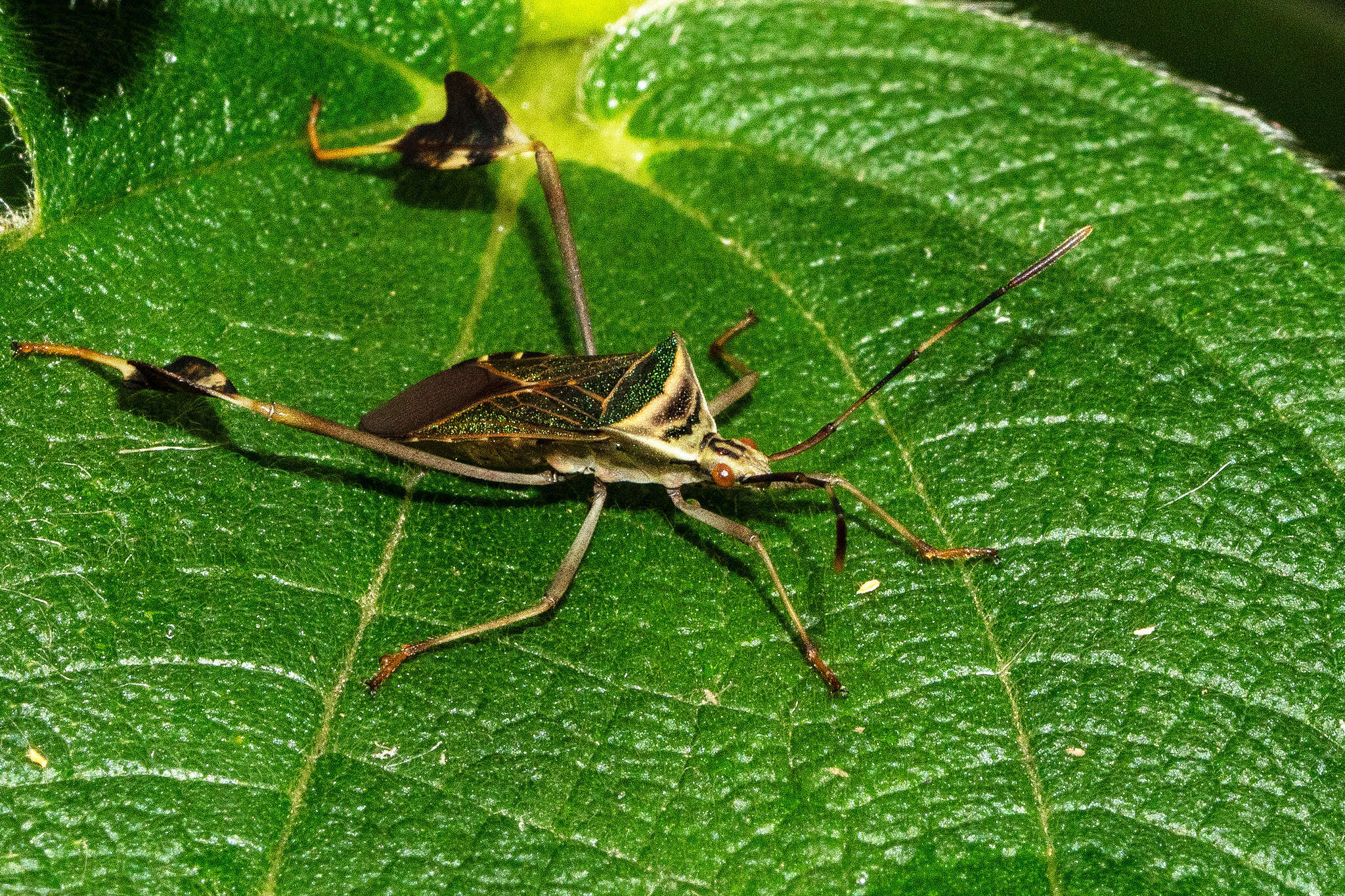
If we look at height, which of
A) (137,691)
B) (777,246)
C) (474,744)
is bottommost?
(474,744)

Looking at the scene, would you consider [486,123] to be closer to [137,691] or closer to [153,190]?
[153,190]

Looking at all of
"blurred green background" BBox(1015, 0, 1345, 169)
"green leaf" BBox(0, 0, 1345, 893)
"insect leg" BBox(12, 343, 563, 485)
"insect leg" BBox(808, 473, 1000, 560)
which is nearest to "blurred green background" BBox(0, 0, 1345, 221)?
"blurred green background" BBox(1015, 0, 1345, 169)

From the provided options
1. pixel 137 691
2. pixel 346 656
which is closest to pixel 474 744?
pixel 346 656

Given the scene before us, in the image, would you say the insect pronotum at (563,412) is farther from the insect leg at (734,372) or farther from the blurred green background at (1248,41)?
the blurred green background at (1248,41)

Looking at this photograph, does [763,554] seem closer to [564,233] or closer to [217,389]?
[564,233]

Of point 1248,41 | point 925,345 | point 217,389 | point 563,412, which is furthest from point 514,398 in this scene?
point 1248,41

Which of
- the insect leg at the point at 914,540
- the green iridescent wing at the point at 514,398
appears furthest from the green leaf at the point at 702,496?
the green iridescent wing at the point at 514,398
